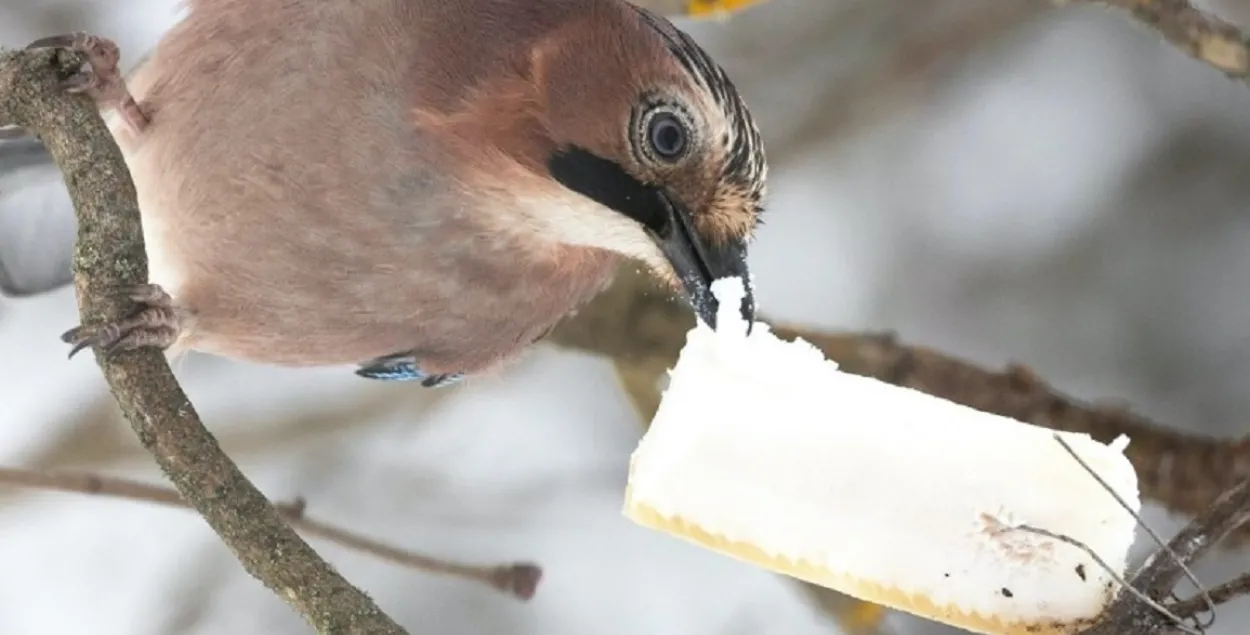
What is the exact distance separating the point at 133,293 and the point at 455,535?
1.14 meters

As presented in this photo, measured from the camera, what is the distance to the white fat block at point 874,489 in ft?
3.16

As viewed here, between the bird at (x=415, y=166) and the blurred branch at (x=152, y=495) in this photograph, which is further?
the blurred branch at (x=152, y=495)

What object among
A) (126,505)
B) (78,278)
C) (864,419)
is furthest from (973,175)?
(78,278)

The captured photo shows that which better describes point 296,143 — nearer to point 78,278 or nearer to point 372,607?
point 78,278

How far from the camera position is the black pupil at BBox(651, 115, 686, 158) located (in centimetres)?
107

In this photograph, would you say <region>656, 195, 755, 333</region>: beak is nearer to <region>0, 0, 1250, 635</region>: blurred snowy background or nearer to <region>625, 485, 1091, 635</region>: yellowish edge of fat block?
<region>625, 485, 1091, 635</region>: yellowish edge of fat block

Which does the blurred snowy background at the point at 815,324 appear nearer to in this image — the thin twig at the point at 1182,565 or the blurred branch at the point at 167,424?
the blurred branch at the point at 167,424

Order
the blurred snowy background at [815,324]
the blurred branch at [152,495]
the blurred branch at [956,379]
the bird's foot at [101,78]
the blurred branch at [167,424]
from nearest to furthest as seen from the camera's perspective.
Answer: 1. the blurred branch at [167,424]
2. the bird's foot at [101,78]
3. the blurred branch at [152,495]
4. the blurred branch at [956,379]
5. the blurred snowy background at [815,324]

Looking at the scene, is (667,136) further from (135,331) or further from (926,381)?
(926,381)

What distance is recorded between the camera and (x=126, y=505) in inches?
79.4

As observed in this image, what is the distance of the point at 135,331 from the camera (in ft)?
3.08

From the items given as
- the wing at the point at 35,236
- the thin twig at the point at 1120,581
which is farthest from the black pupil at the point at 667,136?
the wing at the point at 35,236

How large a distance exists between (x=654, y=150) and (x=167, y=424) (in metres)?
0.44

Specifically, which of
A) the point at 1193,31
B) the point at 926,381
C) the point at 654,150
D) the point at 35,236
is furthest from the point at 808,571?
the point at 35,236
